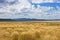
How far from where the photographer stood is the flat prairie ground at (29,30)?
46.0 inches

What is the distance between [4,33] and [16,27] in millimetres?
116

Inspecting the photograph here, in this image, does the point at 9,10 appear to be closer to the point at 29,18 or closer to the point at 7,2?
the point at 7,2

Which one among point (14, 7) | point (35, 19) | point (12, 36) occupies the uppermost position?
point (14, 7)

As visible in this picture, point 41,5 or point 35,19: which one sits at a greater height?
point 41,5

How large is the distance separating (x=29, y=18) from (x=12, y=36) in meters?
0.22

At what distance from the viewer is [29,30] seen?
1.18 meters

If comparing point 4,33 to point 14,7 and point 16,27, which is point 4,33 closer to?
point 16,27

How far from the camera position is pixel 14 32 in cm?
117

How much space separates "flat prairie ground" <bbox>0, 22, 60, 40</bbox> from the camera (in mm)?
1169

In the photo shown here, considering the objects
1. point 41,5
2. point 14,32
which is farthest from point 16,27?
point 41,5

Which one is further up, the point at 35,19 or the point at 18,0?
the point at 18,0

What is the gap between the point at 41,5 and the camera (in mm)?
1182

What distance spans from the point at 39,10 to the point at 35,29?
0.56 feet

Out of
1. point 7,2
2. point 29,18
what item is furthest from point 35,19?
point 7,2
